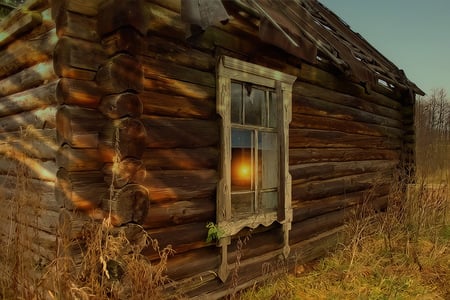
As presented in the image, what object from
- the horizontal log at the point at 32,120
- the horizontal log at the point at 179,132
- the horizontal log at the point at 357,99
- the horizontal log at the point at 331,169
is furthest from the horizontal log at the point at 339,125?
the horizontal log at the point at 32,120

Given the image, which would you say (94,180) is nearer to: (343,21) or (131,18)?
(131,18)

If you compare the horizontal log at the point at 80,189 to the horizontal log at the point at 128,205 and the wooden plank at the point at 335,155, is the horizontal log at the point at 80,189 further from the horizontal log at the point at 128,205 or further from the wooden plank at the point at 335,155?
the wooden plank at the point at 335,155

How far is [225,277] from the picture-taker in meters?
4.02

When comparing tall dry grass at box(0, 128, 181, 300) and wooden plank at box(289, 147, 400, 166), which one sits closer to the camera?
tall dry grass at box(0, 128, 181, 300)

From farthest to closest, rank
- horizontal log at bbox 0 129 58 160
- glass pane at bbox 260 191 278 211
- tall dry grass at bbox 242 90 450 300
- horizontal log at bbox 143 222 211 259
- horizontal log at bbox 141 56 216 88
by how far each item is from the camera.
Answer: glass pane at bbox 260 191 278 211 → tall dry grass at bbox 242 90 450 300 → horizontal log at bbox 143 222 211 259 → horizontal log at bbox 141 56 216 88 → horizontal log at bbox 0 129 58 160

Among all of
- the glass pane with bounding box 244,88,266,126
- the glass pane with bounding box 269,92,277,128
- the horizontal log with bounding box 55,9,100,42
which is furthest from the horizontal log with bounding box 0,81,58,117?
the glass pane with bounding box 269,92,277,128

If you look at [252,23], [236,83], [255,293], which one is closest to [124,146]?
[236,83]

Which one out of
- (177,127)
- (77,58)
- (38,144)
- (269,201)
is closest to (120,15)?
(77,58)

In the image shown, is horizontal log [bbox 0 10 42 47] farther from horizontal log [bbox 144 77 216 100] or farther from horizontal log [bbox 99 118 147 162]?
horizontal log [bbox 99 118 147 162]

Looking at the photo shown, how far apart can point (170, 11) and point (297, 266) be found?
3.89m

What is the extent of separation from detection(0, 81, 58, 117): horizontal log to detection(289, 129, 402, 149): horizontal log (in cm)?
312

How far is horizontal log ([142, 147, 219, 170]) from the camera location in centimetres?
334

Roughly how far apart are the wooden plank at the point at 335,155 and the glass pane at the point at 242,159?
26.7 inches

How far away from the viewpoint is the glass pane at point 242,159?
4.31 m
